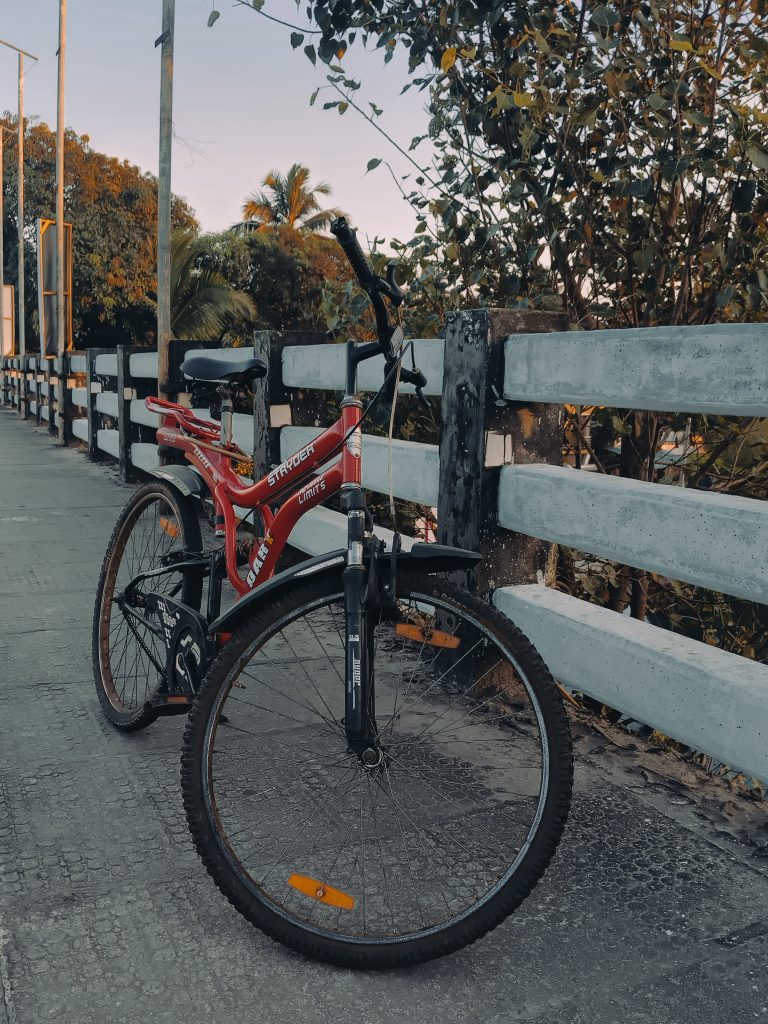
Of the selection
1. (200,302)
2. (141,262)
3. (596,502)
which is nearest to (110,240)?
(141,262)

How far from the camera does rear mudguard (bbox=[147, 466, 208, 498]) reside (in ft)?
11.9

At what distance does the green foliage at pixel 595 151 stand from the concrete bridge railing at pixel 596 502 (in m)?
0.79

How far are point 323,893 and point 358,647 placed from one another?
22.7 inches

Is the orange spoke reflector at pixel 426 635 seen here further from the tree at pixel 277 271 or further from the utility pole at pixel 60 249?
Result: the tree at pixel 277 271

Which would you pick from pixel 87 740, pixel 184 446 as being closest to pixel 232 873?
pixel 87 740

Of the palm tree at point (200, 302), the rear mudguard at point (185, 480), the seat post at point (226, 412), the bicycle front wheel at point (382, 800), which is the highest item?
the palm tree at point (200, 302)

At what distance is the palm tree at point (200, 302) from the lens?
120 ft

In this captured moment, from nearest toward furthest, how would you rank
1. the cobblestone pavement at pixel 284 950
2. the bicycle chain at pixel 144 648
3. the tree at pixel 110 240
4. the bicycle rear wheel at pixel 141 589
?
the cobblestone pavement at pixel 284 950 → the bicycle chain at pixel 144 648 → the bicycle rear wheel at pixel 141 589 → the tree at pixel 110 240

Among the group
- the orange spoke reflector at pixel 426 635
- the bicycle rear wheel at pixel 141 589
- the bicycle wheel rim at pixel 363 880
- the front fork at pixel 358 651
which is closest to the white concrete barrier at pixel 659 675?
the bicycle wheel rim at pixel 363 880

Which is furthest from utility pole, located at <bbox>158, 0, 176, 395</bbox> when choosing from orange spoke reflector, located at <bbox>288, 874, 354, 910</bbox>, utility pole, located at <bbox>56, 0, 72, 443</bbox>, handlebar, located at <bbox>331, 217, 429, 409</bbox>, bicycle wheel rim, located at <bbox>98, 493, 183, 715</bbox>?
orange spoke reflector, located at <bbox>288, 874, 354, 910</bbox>

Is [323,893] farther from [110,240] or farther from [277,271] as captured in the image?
[277,271]

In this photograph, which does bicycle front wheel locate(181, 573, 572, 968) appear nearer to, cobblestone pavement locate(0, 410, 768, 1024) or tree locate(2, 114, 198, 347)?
cobblestone pavement locate(0, 410, 768, 1024)

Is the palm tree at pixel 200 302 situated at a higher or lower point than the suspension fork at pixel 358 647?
higher

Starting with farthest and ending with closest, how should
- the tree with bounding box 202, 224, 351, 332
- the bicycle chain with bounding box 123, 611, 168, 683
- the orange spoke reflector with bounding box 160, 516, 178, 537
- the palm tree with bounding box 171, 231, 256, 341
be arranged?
1. the tree with bounding box 202, 224, 351, 332
2. the palm tree with bounding box 171, 231, 256, 341
3. the orange spoke reflector with bounding box 160, 516, 178, 537
4. the bicycle chain with bounding box 123, 611, 168, 683
